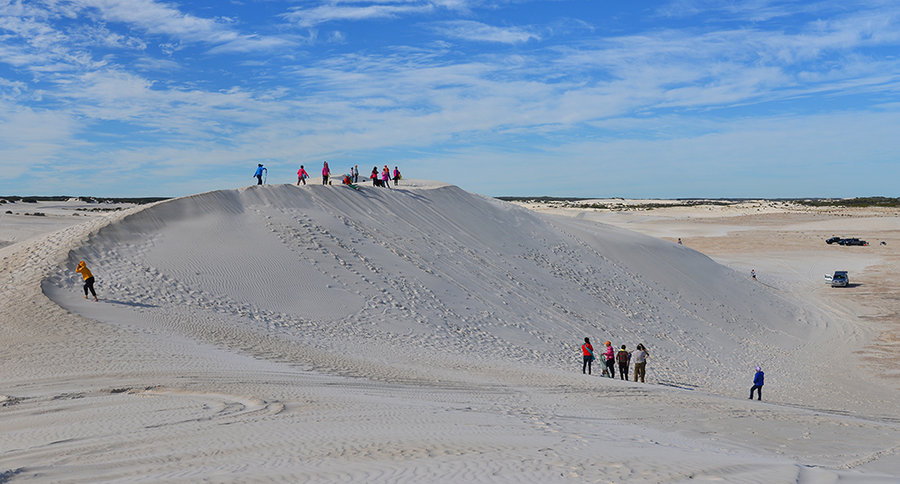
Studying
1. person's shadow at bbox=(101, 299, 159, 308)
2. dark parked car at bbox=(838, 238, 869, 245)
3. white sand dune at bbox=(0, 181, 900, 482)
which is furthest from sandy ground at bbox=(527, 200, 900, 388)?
person's shadow at bbox=(101, 299, 159, 308)

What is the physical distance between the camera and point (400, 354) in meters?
17.4

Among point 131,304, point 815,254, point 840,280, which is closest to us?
point 131,304

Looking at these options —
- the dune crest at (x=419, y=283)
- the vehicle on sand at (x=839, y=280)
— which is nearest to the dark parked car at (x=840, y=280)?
the vehicle on sand at (x=839, y=280)

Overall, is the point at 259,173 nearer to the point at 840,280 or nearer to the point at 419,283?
the point at 419,283

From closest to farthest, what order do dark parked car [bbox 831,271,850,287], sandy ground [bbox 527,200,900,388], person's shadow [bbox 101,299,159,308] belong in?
1. person's shadow [bbox 101,299,159,308]
2. sandy ground [bbox 527,200,900,388]
3. dark parked car [bbox 831,271,850,287]

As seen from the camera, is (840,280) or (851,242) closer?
(840,280)

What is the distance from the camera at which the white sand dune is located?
7.93 meters

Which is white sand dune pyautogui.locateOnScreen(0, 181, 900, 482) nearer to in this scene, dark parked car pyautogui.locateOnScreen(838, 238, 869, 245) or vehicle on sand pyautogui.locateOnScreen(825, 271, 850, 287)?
vehicle on sand pyautogui.locateOnScreen(825, 271, 850, 287)

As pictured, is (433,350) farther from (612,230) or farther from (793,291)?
(793,291)

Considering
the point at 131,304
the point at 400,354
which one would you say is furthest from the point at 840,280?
the point at 131,304

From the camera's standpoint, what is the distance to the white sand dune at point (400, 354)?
793 cm

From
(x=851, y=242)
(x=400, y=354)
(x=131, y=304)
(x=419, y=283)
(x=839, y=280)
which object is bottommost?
(x=400, y=354)

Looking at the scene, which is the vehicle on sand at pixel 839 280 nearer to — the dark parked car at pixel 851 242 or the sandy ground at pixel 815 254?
→ the sandy ground at pixel 815 254

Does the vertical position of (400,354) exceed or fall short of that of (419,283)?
it falls short
